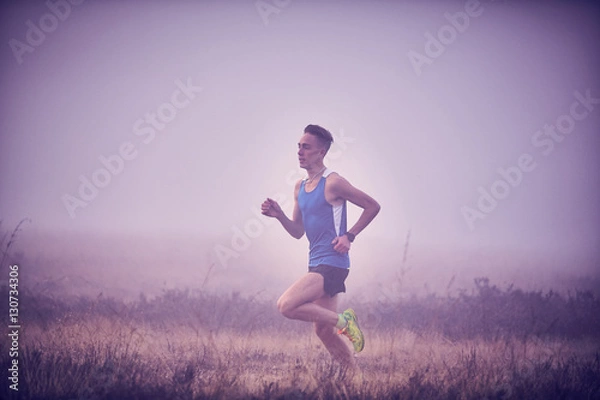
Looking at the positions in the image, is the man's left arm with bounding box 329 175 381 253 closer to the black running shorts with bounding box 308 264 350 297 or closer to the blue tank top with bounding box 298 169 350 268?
the blue tank top with bounding box 298 169 350 268

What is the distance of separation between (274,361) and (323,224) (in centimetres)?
163

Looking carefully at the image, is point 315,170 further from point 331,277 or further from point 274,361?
point 274,361

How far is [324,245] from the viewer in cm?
463

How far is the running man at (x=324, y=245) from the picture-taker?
441cm

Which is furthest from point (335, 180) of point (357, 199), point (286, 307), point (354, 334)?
point (354, 334)

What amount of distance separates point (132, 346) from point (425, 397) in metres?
3.04

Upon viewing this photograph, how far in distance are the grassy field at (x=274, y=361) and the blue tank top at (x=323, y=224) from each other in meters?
0.87

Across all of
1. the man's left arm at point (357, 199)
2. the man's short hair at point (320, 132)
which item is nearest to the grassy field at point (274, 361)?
the man's left arm at point (357, 199)

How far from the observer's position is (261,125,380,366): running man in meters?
4.41

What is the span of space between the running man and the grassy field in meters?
0.31

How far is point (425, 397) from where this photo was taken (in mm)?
3809

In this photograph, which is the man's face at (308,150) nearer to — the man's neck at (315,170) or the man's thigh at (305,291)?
the man's neck at (315,170)

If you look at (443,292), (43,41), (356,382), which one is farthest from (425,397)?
(43,41)

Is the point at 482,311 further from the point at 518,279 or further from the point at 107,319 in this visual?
the point at 107,319
